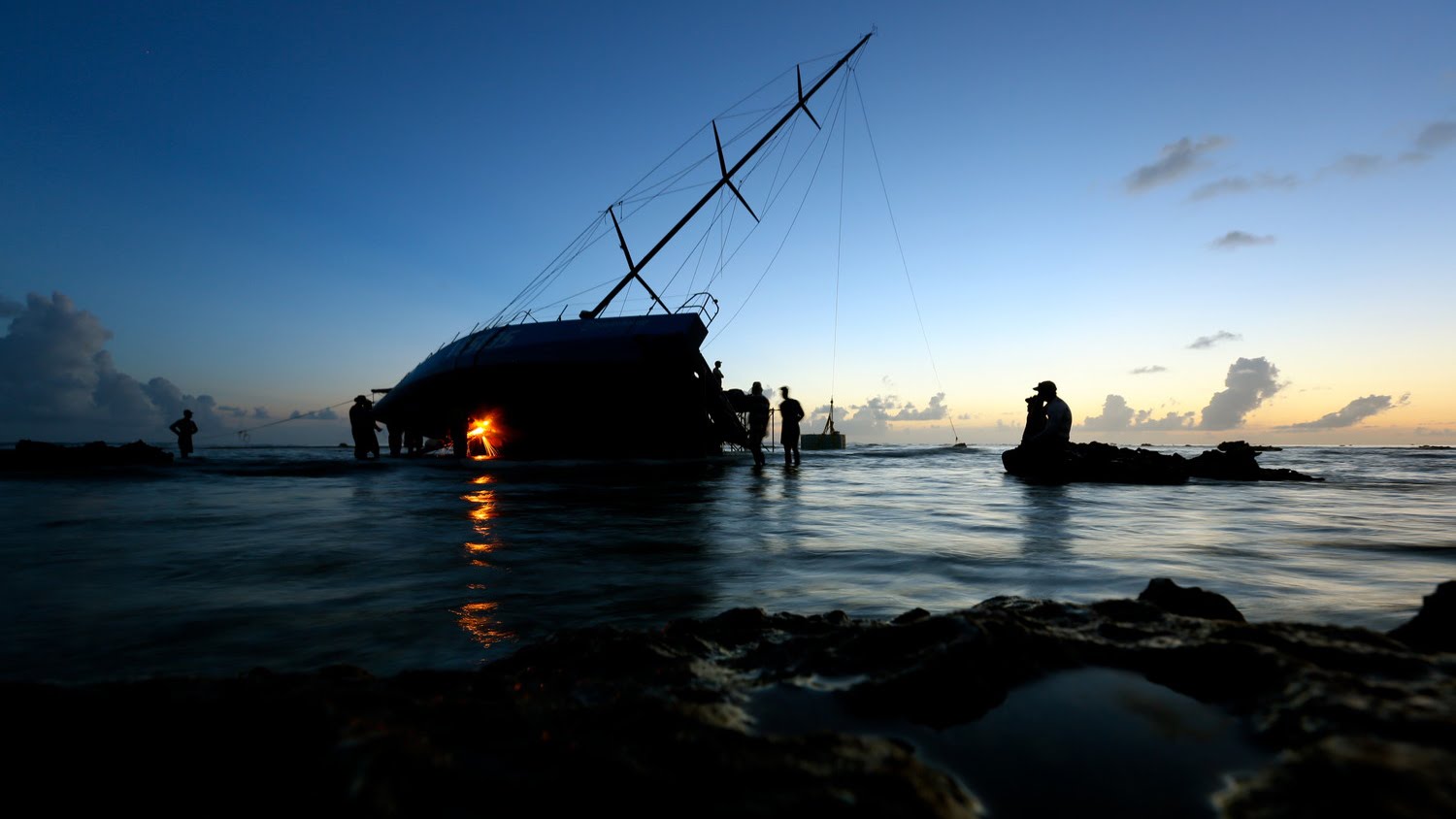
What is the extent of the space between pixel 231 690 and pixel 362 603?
1.86 m

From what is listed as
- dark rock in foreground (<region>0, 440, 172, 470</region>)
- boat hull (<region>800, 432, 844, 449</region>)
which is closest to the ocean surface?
dark rock in foreground (<region>0, 440, 172, 470</region>)

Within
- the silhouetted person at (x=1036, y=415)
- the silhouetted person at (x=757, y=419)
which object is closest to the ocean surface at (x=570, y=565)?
the silhouetted person at (x=1036, y=415)

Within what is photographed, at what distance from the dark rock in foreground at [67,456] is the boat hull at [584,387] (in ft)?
27.1

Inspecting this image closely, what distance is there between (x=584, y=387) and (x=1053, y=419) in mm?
12754

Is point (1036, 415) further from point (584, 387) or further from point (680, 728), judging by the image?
point (680, 728)

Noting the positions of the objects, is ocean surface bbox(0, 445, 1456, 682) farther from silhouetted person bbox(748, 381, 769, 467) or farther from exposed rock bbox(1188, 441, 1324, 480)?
silhouetted person bbox(748, 381, 769, 467)

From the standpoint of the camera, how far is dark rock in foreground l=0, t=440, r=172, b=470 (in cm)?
1563

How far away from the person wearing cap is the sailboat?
9666mm

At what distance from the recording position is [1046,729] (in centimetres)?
149

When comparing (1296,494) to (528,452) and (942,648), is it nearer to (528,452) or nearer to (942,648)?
(942,648)

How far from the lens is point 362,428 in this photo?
2197 centimetres

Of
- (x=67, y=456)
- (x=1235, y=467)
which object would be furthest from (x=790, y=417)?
(x=67, y=456)

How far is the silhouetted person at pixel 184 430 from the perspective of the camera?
21938mm

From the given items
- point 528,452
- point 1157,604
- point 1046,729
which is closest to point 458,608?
point 1046,729
